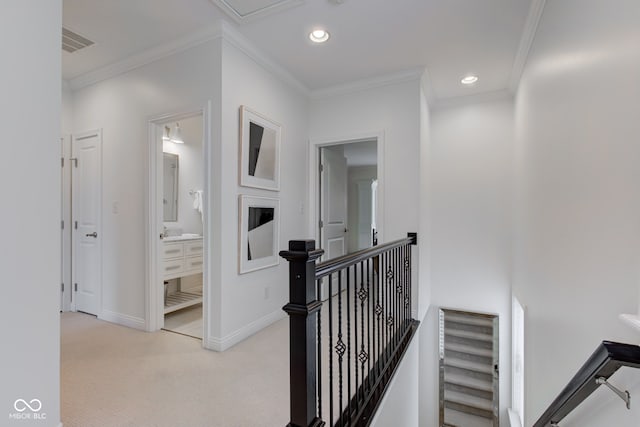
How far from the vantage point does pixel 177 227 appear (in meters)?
4.17

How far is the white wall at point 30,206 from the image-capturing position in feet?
4.04

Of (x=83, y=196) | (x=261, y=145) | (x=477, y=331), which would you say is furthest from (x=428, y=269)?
(x=83, y=196)

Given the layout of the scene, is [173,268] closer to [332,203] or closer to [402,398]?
[332,203]

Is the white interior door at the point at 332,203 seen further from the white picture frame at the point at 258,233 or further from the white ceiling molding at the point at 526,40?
the white ceiling molding at the point at 526,40

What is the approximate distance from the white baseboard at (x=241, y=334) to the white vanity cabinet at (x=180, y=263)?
3.56ft

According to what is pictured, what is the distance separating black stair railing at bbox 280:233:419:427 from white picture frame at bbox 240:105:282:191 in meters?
1.40

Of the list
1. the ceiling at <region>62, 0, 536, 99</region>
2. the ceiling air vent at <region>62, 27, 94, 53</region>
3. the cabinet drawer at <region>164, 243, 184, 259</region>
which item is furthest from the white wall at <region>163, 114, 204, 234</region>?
the ceiling air vent at <region>62, 27, 94, 53</region>

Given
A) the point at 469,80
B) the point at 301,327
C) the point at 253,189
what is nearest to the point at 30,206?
the point at 301,327

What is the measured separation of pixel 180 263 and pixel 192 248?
0.82ft

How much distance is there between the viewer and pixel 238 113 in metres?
2.63

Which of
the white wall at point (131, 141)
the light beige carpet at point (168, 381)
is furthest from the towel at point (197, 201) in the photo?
the light beige carpet at point (168, 381)

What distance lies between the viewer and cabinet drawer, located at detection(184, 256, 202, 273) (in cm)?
352

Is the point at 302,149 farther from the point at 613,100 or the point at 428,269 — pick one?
the point at 613,100

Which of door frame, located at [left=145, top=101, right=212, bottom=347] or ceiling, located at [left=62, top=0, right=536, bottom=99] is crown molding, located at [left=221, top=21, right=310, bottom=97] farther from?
door frame, located at [left=145, top=101, right=212, bottom=347]
